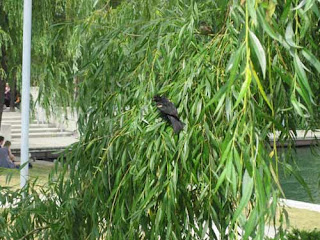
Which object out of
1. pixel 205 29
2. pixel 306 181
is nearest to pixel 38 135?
pixel 306 181

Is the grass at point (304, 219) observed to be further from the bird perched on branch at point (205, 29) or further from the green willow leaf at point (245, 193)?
the green willow leaf at point (245, 193)

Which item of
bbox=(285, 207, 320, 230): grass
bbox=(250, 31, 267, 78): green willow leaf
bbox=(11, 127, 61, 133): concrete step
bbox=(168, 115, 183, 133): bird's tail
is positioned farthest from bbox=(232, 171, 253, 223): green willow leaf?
bbox=(11, 127, 61, 133): concrete step

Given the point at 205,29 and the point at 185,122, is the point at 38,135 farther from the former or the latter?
the point at 185,122

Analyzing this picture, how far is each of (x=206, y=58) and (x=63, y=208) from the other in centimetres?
162

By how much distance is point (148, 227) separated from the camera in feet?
A: 14.0

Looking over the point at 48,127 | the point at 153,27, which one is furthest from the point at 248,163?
the point at 48,127

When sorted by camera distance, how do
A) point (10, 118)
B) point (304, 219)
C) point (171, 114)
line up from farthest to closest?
point (10, 118)
point (304, 219)
point (171, 114)

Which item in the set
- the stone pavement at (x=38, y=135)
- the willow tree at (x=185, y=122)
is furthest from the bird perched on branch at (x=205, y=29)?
the stone pavement at (x=38, y=135)

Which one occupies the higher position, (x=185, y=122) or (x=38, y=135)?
(x=185, y=122)

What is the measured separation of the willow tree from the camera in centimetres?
328

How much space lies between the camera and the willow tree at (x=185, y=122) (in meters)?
3.28

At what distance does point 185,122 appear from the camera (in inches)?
161

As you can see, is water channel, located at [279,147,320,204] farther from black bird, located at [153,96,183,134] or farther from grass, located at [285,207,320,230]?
→ black bird, located at [153,96,183,134]

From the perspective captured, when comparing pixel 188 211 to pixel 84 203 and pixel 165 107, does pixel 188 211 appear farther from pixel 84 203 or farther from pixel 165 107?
pixel 84 203
